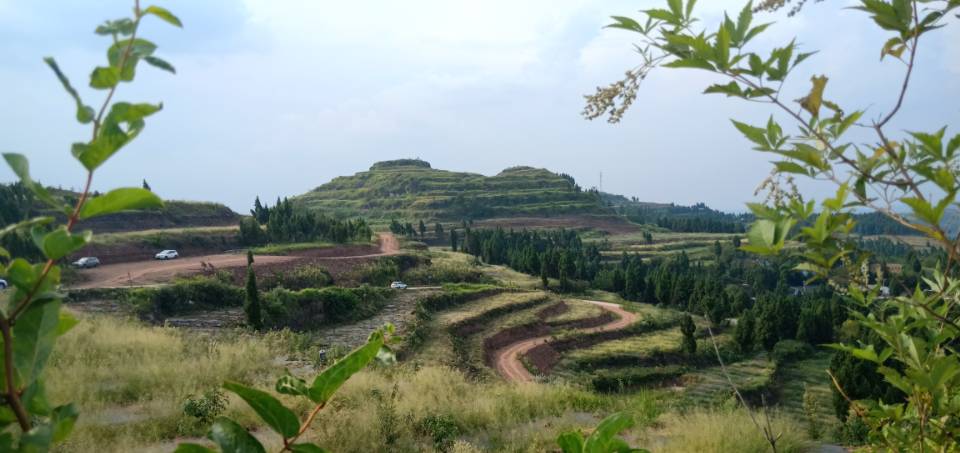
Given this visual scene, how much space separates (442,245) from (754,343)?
4190 cm

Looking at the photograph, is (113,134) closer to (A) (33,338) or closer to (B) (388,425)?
(A) (33,338)

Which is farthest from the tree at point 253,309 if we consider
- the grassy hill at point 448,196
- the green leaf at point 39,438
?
the grassy hill at point 448,196

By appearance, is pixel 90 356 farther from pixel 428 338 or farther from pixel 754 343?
pixel 754 343

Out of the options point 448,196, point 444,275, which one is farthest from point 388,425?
point 448,196

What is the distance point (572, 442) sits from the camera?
0.99m

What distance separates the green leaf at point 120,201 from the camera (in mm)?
646

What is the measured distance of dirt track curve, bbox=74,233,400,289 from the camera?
Answer: 71.3 feet

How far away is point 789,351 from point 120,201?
111 feet

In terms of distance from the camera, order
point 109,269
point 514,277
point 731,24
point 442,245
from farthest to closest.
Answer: point 442,245 → point 514,277 → point 109,269 → point 731,24

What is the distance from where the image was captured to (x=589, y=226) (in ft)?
274

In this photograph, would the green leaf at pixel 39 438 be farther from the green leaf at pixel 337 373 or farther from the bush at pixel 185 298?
the bush at pixel 185 298

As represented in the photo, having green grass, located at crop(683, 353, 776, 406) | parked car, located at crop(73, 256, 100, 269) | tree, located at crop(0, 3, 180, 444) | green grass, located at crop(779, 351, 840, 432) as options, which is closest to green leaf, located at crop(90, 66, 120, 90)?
tree, located at crop(0, 3, 180, 444)

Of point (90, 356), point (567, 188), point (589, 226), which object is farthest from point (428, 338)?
point (567, 188)

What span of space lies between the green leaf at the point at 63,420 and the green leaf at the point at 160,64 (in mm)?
409
